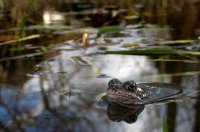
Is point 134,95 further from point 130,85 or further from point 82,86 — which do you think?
point 82,86

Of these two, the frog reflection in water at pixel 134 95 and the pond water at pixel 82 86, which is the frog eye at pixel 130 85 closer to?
the frog reflection in water at pixel 134 95

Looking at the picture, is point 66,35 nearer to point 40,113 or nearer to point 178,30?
point 178,30

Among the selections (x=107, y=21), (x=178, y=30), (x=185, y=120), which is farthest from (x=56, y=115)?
(x=107, y=21)

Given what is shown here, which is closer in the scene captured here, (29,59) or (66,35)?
(29,59)

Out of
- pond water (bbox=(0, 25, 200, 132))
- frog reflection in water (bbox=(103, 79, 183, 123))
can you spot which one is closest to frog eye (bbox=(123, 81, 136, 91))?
frog reflection in water (bbox=(103, 79, 183, 123))

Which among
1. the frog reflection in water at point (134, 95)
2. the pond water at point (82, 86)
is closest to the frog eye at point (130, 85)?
the frog reflection in water at point (134, 95)

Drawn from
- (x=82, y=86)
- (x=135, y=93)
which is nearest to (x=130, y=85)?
(x=135, y=93)

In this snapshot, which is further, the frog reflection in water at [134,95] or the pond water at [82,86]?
the frog reflection in water at [134,95]
